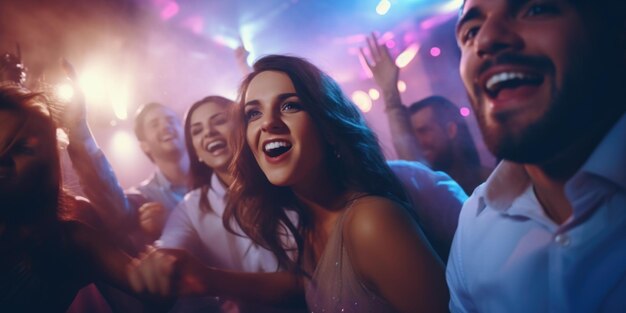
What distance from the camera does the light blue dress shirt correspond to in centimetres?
77

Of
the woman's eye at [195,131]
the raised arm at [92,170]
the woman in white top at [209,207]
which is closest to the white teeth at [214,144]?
the woman in white top at [209,207]

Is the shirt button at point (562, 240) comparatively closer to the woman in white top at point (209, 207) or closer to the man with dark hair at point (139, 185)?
the woman in white top at point (209, 207)

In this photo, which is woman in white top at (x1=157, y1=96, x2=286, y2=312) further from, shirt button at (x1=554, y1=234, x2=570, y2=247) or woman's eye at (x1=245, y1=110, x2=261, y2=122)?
shirt button at (x1=554, y1=234, x2=570, y2=247)

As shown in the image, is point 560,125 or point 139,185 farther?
point 139,185

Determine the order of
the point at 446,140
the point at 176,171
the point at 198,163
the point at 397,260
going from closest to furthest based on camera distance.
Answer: the point at 397,260
the point at 446,140
the point at 198,163
the point at 176,171

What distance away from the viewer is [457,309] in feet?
3.56

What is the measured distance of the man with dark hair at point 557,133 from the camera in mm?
765

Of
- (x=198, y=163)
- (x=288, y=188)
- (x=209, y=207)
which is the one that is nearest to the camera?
(x=288, y=188)

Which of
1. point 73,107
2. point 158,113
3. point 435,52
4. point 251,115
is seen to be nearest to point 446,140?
point 435,52

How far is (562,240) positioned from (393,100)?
1072mm

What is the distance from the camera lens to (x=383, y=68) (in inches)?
70.1

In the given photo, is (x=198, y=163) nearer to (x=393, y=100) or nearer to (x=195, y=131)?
(x=195, y=131)

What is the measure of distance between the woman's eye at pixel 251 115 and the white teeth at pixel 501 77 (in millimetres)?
936

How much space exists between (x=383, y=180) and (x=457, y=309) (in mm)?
557
